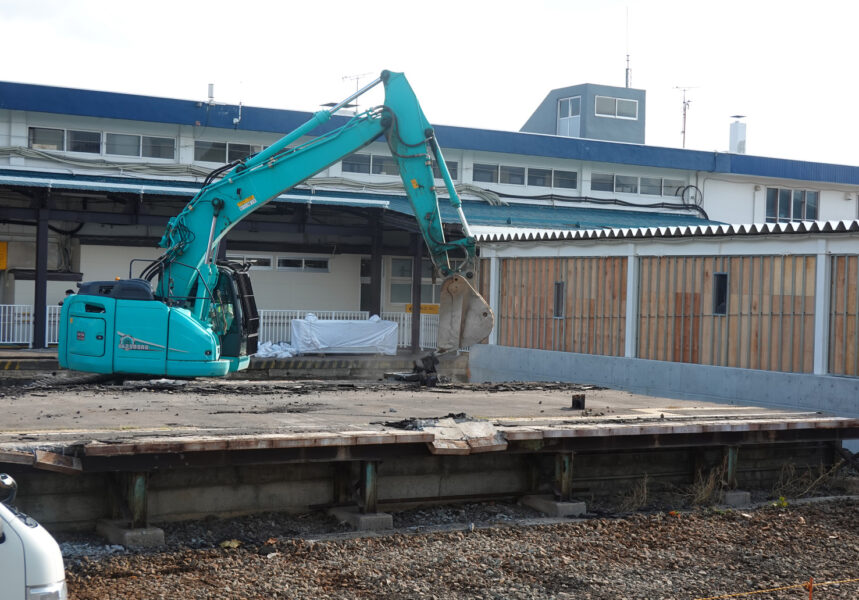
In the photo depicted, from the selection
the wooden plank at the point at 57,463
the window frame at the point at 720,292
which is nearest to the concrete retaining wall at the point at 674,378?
the window frame at the point at 720,292

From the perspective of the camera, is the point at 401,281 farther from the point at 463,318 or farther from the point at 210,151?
the point at 463,318

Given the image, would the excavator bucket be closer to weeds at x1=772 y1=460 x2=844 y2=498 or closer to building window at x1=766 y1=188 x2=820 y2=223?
weeds at x1=772 y1=460 x2=844 y2=498

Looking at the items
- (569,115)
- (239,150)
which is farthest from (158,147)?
(569,115)

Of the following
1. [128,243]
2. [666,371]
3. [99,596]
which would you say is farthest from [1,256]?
[99,596]

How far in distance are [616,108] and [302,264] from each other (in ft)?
58.2

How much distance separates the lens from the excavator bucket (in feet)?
50.1

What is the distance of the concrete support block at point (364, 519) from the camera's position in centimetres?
998

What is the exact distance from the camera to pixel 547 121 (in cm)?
4500

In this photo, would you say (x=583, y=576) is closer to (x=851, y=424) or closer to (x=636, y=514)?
(x=636, y=514)

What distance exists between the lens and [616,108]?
142 feet

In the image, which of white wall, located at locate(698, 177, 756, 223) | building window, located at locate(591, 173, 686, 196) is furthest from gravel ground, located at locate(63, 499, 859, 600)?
white wall, located at locate(698, 177, 756, 223)

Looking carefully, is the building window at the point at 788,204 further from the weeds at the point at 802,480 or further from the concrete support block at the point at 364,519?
the concrete support block at the point at 364,519

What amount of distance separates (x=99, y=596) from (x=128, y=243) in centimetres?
2287

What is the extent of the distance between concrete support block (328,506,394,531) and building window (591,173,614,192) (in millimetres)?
27586
